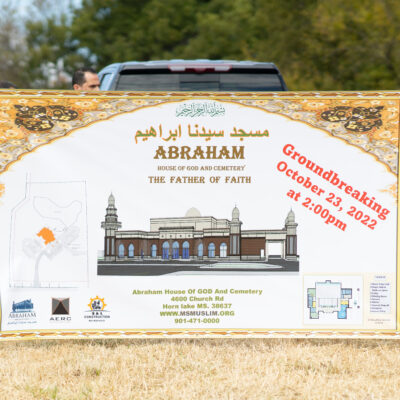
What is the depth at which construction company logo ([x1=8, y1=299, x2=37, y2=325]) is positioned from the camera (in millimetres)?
5371

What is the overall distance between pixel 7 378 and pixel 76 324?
2.60ft

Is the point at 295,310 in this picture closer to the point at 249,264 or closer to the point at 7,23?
the point at 249,264

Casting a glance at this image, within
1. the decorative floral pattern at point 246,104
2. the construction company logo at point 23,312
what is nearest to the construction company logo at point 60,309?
the construction company logo at point 23,312

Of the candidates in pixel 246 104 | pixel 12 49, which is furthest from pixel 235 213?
pixel 12 49

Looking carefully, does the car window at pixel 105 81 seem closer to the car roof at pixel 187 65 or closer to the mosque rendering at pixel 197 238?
the car roof at pixel 187 65

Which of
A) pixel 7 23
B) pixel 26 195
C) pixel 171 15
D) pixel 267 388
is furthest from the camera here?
pixel 7 23

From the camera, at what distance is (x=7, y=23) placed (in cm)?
3794

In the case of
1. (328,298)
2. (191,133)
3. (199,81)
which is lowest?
(328,298)

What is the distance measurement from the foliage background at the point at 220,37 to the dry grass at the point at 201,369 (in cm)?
1704

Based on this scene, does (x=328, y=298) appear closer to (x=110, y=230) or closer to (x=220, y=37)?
(x=110, y=230)

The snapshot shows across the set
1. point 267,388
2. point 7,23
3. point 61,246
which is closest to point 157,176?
point 61,246

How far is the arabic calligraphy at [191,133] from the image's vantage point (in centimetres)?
536

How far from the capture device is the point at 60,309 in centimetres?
539

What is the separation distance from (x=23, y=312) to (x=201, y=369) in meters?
1.51
